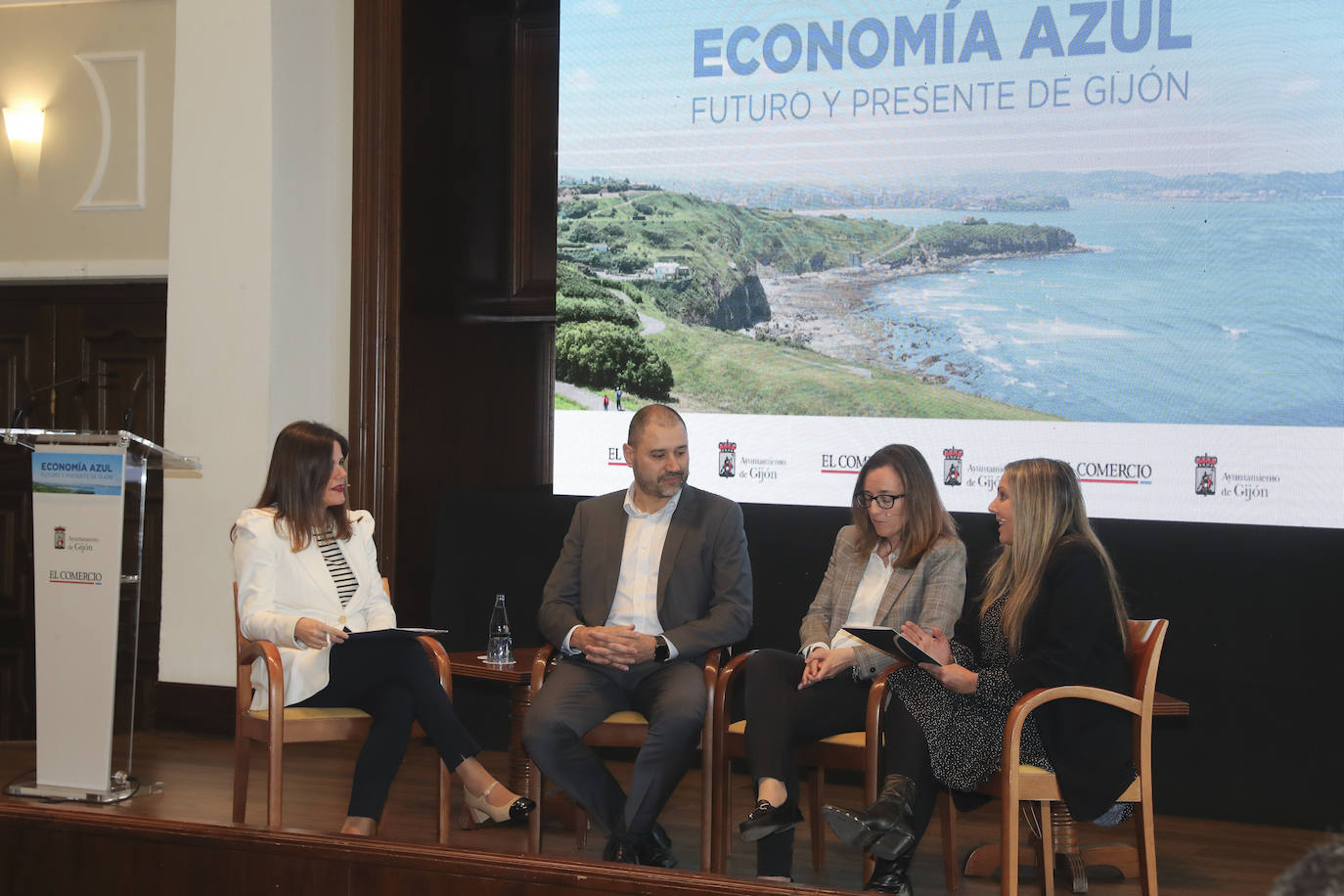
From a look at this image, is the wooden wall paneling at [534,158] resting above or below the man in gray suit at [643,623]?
above

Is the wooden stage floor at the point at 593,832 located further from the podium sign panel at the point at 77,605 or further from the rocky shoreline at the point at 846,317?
the rocky shoreline at the point at 846,317

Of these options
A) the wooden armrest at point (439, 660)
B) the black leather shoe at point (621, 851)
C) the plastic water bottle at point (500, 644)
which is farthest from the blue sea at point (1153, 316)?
the black leather shoe at point (621, 851)

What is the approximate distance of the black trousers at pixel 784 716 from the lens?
320cm

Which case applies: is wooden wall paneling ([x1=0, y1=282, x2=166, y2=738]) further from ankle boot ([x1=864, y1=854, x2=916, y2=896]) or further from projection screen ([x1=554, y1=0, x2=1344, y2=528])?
ankle boot ([x1=864, y1=854, x2=916, y2=896])

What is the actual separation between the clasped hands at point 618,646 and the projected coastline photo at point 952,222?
1.79 m

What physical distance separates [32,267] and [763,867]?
462 cm

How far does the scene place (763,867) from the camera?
3.18m

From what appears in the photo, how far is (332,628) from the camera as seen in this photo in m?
3.38

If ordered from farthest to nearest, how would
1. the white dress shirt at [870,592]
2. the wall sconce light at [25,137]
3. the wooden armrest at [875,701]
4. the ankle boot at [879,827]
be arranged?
the wall sconce light at [25,137] < the white dress shirt at [870,592] < the wooden armrest at [875,701] < the ankle boot at [879,827]

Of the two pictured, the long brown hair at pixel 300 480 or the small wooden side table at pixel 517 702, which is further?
the small wooden side table at pixel 517 702

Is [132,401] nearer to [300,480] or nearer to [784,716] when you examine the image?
[300,480]

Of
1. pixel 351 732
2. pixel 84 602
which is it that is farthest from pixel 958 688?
pixel 84 602

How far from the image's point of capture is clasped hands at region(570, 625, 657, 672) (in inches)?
138

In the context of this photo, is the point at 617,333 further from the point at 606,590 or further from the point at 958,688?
the point at 958,688
